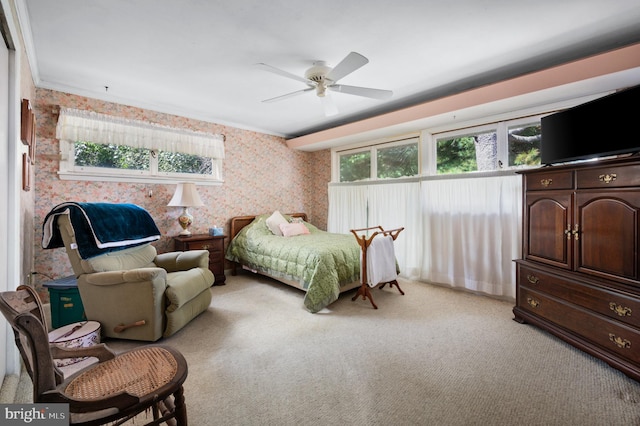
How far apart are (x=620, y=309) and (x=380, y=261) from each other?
194cm

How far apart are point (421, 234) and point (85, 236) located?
155 inches

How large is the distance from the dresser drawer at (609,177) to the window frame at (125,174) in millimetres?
4368

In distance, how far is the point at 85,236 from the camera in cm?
239

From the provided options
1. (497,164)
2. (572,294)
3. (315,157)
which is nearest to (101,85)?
(315,157)

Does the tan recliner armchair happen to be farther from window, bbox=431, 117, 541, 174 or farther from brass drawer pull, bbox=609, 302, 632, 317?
window, bbox=431, 117, 541, 174

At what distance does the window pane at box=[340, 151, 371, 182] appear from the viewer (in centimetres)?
506

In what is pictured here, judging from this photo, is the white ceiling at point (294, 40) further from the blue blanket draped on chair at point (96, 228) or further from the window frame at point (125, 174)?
the blue blanket draped on chair at point (96, 228)

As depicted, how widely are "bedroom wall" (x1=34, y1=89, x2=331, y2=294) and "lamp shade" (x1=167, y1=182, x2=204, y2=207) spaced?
28 cm

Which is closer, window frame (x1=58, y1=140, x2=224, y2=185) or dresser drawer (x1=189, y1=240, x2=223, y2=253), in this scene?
window frame (x1=58, y1=140, x2=224, y2=185)

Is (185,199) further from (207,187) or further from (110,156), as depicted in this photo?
(110,156)

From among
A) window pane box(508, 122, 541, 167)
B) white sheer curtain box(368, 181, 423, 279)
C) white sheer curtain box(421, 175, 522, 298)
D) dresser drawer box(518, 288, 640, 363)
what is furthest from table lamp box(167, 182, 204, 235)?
window pane box(508, 122, 541, 167)

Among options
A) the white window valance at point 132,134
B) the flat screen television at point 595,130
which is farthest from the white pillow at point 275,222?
the flat screen television at point 595,130

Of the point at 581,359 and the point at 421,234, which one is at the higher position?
the point at 421,234

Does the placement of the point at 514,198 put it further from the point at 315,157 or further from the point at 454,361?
the point at 315,157
